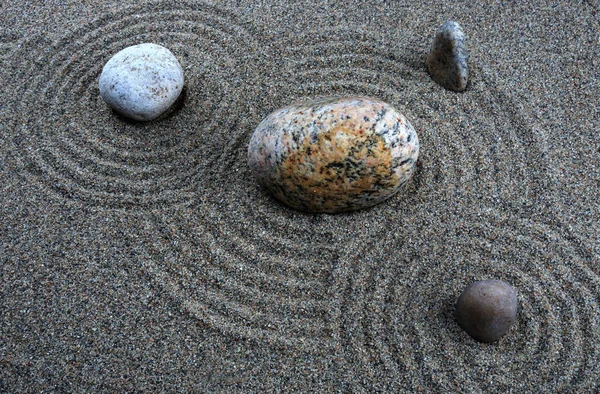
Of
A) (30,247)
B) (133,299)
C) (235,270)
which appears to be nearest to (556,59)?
(235,270)

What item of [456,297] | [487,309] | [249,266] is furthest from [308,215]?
[487,309]

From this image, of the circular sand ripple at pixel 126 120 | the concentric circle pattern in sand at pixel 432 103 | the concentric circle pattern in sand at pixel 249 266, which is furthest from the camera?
the circular sand ripple at pixel 126 120

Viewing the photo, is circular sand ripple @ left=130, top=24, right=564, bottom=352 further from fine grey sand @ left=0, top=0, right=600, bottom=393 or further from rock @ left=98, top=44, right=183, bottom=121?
rock @ left=98, top=44, right=183, bottom=121

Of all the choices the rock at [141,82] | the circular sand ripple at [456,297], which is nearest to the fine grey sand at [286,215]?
the circular sand ripple at [456,297]

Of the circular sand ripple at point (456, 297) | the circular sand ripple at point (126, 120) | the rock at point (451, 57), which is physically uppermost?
the rock at point (451, 57)

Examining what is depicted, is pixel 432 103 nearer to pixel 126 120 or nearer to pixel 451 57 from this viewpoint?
pixel 451 57

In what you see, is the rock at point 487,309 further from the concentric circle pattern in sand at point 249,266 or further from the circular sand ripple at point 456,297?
the concentric circle pattern in sand at point 249,266

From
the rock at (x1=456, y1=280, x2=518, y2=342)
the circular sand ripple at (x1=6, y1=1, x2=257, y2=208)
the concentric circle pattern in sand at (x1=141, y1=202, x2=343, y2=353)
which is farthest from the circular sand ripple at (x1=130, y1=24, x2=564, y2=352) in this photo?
the rock at (x1=456, y1=280, x2=518, y2=342)
